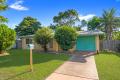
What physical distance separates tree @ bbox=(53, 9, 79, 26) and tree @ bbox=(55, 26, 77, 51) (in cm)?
2757

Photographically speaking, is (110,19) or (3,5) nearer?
(3,5)

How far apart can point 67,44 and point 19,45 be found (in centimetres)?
1585

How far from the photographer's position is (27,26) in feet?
165

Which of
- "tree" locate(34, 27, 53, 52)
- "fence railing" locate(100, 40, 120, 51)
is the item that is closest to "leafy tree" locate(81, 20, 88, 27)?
"fence railing" locate(100, 40, 120, 51)

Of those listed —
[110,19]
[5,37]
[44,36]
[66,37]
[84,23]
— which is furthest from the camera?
[84,23]

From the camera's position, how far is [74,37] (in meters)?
24.4

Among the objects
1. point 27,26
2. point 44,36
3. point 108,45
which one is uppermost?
point 27,26

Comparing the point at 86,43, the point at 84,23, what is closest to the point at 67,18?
the point at 84,23

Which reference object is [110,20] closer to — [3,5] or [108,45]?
[108,45]

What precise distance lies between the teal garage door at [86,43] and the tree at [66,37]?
2.90 m

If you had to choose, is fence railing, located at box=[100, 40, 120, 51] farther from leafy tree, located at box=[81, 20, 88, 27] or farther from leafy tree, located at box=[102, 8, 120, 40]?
leafy tree, located at box=[81, 20, 88, 27]

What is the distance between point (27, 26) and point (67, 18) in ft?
35.3

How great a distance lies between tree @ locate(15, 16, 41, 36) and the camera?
163ft

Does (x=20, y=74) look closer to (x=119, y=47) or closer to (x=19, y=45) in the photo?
(x=119, y=47)
